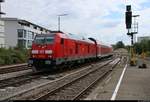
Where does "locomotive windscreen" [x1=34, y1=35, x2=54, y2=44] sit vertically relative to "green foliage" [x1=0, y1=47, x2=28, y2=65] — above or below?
above

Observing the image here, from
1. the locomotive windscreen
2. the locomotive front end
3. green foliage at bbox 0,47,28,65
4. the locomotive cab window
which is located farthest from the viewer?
green foliage at bbox 0,47,28,65

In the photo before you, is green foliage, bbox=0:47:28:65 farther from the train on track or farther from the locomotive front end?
the locomotive front end

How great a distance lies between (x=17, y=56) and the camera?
49.5 meters

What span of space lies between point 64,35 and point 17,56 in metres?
20.8

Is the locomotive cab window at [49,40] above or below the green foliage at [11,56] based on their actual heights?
above

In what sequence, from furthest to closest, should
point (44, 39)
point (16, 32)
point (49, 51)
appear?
1. point (16, 32)
2. point (44, 39)
3. point (49, 51)

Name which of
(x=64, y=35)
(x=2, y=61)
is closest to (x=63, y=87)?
(x=64, y=35)

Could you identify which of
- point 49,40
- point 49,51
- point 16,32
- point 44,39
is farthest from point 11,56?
point 16,32

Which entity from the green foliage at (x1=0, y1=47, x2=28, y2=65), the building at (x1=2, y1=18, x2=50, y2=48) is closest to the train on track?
Answer: the green foliage at (x1=0, y1=47, x2=28, y2=65)

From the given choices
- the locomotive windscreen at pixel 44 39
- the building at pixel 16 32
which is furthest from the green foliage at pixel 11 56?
the building at pixel 16 32

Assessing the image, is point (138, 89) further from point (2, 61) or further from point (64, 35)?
point (2, 61)

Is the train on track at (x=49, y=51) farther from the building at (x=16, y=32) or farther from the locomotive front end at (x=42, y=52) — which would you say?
the building at (x=16, y=32)

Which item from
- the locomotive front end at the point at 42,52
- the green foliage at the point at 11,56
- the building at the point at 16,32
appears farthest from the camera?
the building at the point at 16,32

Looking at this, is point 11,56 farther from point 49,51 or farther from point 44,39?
point 49,51
